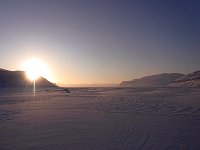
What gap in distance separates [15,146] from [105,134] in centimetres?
317

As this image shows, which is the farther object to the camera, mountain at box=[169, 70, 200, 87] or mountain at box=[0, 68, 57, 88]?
mountain at box=[169, 70, 200, 87]

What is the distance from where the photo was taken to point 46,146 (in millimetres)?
7480

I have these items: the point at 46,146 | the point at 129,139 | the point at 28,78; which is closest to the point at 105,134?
the point at 129,139

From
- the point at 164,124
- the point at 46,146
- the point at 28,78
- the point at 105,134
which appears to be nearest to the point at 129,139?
the point at 105,134

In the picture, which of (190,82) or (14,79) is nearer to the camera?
(14,79)

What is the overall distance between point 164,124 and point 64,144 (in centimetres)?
516

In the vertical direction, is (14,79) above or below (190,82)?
above

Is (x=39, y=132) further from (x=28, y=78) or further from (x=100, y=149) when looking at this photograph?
(x=28, y=78)

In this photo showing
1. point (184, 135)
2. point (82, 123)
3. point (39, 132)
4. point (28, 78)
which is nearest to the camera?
point (184, 135)

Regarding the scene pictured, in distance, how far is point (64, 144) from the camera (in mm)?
7738

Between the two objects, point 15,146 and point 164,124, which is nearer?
point 15,146

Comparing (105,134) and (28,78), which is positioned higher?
(28,78)

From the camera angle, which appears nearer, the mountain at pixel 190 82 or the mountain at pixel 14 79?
the mountain at pixel 14 79

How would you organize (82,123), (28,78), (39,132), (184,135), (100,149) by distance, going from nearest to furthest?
(100,149) → (184,135) → (39,132) → (82,123) → (28,78)
